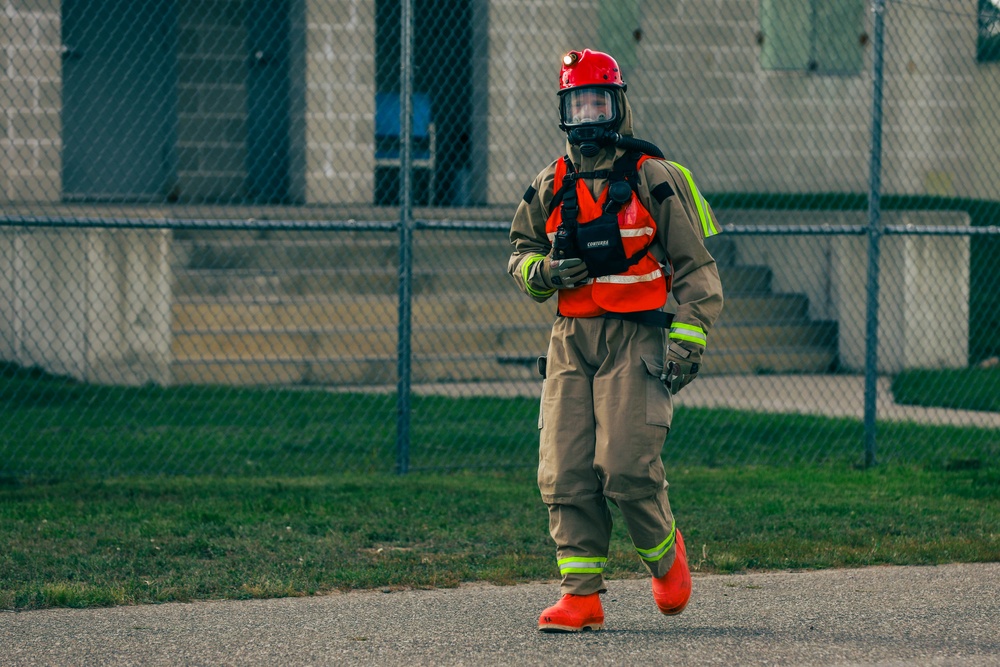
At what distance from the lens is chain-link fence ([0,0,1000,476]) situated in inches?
345

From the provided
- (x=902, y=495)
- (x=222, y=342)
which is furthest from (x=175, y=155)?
(x=902, y=495)

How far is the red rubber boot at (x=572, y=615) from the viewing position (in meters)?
4.41

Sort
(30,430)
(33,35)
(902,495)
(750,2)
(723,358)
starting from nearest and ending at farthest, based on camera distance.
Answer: (902,495) < (30,430) < (723,358) < (33,35) < (750,2)

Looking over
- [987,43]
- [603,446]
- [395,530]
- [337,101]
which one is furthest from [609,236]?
[987,43]

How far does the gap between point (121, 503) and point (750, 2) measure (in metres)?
12.7

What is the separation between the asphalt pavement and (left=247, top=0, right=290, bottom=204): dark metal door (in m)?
12.3

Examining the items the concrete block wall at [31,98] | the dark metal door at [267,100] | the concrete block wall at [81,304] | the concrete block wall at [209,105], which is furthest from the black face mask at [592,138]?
the concrete block wall at [209,105]

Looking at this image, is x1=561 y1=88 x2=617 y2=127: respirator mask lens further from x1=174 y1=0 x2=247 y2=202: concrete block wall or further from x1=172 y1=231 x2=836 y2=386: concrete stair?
x1=174 y1=0 x2=247 y2=202: concrete block wall

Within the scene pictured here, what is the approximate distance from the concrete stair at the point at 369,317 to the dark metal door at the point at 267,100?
3.77 meters

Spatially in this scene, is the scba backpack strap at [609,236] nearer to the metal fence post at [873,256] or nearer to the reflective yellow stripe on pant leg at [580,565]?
the reflective yellow stripe on pant leg at [580,565]

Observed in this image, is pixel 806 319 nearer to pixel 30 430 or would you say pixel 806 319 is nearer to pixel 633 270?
pixel 30 430

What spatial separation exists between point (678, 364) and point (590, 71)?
3.53 ft

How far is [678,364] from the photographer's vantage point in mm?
4359

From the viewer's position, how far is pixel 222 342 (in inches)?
457
